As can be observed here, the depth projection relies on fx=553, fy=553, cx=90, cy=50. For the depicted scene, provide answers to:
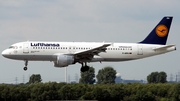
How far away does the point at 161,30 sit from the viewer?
278ft

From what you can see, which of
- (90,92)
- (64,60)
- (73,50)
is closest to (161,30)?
(73,50)

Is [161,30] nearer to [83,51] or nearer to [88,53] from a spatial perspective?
[88,53]

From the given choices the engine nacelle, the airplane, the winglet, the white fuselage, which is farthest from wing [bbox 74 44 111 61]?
the winglet

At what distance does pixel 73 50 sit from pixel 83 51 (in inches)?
94.5

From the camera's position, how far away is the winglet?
82.8m

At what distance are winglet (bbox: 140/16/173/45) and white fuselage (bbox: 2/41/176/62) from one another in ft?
5.51

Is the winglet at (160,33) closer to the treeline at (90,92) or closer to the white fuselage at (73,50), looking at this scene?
the white fuselage at (73,50)

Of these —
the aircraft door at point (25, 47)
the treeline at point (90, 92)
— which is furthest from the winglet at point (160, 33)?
the treeline at point (90, 92)

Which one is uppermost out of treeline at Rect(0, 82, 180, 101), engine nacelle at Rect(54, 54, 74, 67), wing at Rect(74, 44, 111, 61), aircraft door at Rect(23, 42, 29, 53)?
aircraft door at Rect(23, 42, 29, 53)

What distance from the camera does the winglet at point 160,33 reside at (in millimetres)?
82812

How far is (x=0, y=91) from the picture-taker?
378 ft

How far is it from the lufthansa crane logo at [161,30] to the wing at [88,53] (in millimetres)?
13007

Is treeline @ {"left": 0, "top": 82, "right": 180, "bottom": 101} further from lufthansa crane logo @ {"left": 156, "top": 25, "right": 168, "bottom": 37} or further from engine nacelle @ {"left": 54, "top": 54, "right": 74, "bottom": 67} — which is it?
engine nacelle @ {"left": 54, "top": 54, "right": 74, "bottom": 67}

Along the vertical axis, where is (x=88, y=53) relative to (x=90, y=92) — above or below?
above
